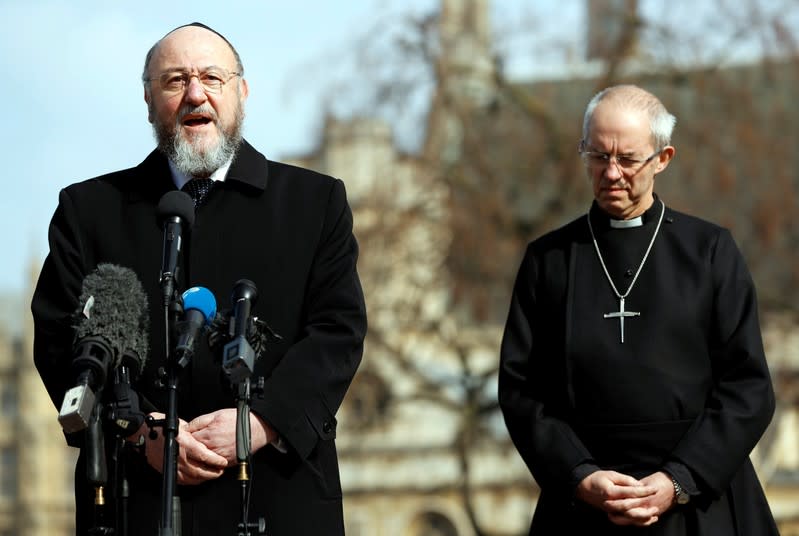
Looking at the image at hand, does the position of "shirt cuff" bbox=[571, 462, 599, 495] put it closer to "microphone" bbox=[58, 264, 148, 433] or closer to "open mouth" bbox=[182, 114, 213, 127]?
"microphone" bbox=[58, 264, 148, 433]

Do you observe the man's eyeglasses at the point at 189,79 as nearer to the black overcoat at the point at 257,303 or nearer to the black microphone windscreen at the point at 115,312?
the black overcoat at the point at 257,303

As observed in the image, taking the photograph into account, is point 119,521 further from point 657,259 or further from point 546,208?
point 546,208

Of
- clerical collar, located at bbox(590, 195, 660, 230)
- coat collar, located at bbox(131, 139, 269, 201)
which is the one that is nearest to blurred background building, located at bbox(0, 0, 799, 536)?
clerical collar, located at bbox(590, 195, 660, 230)

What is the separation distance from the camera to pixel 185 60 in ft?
20.9

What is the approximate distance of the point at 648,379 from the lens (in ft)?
21.2

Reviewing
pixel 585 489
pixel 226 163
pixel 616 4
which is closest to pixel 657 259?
pixel 585 489

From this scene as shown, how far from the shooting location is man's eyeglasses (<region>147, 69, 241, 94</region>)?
251 inches

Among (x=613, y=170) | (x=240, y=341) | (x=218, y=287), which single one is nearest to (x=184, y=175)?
(x=218, y=287)

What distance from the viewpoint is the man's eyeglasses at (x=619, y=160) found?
6523mm

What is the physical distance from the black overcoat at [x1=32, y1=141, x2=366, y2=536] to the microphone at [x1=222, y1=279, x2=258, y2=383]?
1.65ft

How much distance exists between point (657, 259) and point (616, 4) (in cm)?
1505

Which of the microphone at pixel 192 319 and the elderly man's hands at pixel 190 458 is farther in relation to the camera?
the elderly man's hands at pixel 190 458

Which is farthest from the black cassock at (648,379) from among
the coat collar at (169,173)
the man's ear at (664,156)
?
the coat collar at (169,173)

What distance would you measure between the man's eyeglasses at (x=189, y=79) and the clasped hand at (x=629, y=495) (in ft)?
5.89
